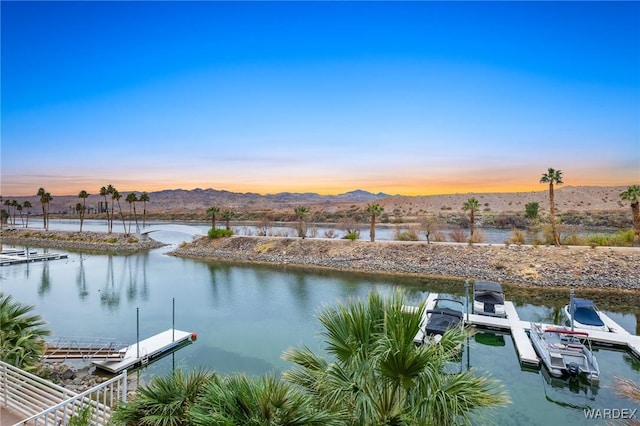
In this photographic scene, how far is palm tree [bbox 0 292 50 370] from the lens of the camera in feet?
25.8

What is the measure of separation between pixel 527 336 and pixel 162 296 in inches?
740

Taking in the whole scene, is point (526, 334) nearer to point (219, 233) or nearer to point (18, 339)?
point (18, 339)

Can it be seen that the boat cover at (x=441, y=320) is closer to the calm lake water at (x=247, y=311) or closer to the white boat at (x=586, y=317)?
the calm lake water at (x=247, y=311)

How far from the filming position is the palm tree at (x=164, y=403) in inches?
194

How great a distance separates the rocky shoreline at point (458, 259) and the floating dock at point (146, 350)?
54.6 ft

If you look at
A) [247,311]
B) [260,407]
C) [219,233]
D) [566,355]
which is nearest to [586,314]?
[566,355]

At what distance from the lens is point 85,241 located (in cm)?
4512

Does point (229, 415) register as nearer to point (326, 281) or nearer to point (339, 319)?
point (339, 319)

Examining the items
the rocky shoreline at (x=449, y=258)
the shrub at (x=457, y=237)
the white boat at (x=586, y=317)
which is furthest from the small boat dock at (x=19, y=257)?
the white boat at (x=586, y=317)

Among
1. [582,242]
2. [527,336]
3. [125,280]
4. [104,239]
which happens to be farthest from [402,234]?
[104,239]

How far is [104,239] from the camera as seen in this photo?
44344mm

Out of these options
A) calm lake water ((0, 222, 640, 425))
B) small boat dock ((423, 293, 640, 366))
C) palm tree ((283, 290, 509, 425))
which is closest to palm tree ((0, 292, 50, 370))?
calm lake water ((0, 222, 640, 425))

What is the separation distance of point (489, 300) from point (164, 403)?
15.5m

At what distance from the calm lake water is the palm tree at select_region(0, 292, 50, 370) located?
3.76m
